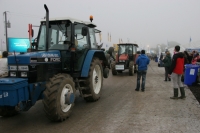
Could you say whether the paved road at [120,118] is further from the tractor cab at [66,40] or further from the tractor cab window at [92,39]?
the tractor cab window at [92,39]

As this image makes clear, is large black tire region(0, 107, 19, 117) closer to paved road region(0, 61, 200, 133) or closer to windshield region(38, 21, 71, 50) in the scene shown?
paved road region(0, 61, 200, 133)

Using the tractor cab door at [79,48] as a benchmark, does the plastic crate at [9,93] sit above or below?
below

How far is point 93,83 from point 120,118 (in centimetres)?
192

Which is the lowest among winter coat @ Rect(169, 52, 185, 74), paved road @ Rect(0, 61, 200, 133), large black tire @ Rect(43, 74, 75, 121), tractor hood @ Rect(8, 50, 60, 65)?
paved road @ Rect(0, 61, 200, 133)

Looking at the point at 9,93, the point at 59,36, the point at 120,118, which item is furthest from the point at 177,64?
the point at 9,93

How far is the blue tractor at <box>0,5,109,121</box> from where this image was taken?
4.21 meters

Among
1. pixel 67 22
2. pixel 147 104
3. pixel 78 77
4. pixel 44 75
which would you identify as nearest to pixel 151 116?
pixel 147 104

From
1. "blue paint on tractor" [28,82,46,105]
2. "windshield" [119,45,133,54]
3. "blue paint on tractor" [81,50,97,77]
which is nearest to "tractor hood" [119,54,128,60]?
"windshield" [119,45,133,54]

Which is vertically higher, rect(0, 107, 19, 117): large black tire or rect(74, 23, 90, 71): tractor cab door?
rect(74, 23, 90, 71): tractor cab door

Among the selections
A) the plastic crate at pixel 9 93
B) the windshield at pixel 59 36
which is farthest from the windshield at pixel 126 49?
the plastic crate at pixel 9 93

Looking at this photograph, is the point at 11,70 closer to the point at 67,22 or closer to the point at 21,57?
the point at 21,57

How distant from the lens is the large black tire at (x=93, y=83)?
605 cm

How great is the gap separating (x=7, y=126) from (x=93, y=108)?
7.68 ft

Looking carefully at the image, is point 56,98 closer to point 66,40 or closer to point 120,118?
point 120,118
